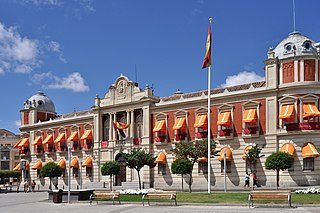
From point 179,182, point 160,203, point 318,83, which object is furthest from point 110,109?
point 160,203

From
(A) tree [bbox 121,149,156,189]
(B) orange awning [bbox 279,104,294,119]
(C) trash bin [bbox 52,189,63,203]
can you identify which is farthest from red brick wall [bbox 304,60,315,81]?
(C) trash bin [bbox 52,189,63,203]

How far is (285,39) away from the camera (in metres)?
49.6

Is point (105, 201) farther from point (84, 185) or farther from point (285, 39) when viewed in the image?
point (84, 185)

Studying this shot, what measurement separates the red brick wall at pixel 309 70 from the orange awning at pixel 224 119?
361 inches

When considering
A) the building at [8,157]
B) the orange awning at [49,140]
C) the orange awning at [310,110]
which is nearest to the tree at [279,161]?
the orange awning at [310,110]

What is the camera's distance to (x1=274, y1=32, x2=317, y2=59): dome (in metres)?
47.1

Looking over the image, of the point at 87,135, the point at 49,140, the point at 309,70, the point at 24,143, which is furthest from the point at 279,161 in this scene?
the point at 24,143

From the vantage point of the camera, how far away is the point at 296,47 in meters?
47.6

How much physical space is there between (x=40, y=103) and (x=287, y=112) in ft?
154

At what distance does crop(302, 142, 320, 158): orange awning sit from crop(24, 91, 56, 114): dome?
48.1 m

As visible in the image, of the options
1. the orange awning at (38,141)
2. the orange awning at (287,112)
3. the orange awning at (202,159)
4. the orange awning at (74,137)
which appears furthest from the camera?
the orange awning at (38,141)

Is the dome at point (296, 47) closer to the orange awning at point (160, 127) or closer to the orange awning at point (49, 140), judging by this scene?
the orange awning at point (160, 127)

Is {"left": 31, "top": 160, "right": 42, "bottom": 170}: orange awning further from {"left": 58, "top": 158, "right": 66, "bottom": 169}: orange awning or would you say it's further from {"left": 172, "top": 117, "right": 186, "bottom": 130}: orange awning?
{"left": 172, "top": 117, "right": 186, "bottom": 130}: orange awning

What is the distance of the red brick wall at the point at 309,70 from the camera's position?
46094 mm
